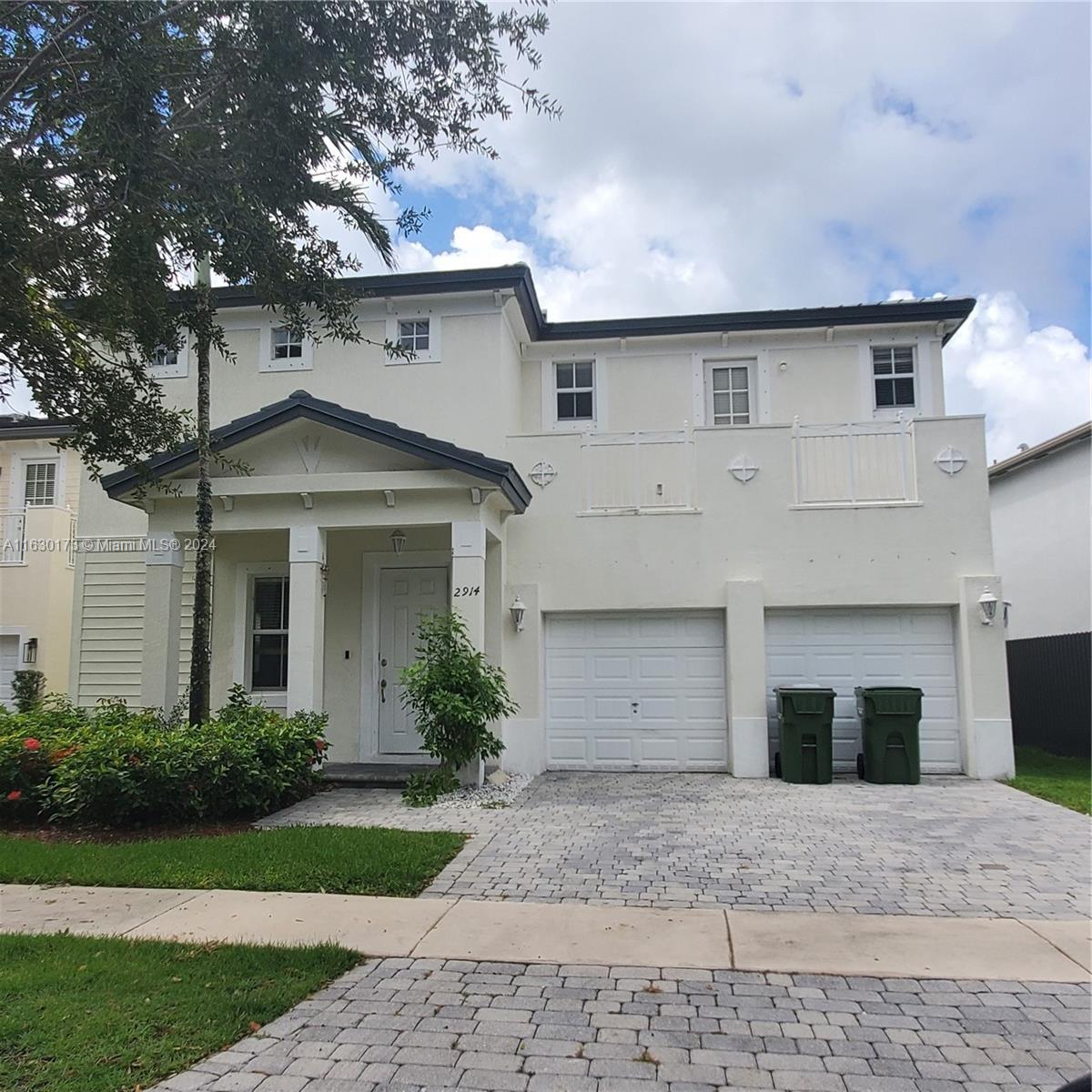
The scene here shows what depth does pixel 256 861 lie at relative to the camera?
22.4 ft

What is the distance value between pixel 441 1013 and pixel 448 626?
6.12m

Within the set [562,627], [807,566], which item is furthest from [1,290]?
[807,566]

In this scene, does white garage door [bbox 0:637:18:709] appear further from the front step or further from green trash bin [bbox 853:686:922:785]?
green trash bin [bbox 853:686:922:785]

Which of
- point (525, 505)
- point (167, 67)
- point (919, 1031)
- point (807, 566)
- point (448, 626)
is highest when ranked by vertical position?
point (167, 67)

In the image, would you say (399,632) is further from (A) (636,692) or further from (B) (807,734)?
(B) (807,734)

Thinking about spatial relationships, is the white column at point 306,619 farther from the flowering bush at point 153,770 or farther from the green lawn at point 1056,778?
the green lawn at point 1056,778

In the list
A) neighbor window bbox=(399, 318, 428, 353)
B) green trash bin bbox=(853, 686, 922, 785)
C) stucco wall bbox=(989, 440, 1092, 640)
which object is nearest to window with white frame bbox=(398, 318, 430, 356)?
neighbor window bbox=(399, 318, 428, 353)

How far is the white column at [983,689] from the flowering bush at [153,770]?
8.39 metres

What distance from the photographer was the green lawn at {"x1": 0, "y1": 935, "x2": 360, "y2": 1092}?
3.55m

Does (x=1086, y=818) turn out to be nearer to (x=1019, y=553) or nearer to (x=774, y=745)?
(x=774, y=745)

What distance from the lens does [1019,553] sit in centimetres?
1884

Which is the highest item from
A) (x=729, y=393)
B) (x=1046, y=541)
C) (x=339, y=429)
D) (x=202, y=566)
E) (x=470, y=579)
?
(x=729, y=393)

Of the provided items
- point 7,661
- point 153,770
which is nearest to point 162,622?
point 153,770

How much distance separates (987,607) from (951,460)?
2.06m
